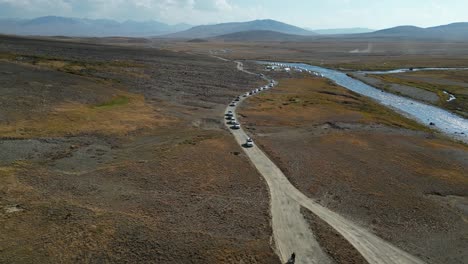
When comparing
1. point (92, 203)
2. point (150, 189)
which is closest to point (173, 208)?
point (150, 189)

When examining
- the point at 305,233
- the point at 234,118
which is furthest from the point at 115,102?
the point at 305,233

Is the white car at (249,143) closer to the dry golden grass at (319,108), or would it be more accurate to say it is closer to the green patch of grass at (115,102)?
the dry golden grass at (319,108)

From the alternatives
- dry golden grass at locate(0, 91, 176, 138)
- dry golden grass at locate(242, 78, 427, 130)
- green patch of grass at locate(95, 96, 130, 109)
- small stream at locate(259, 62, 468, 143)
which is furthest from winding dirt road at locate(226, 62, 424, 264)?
small stream at locate(259, 62, 468, 143)

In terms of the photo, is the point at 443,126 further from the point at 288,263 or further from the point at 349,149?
the point at 288,263

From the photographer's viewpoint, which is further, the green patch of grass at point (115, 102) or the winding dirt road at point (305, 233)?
the green patch of grass at point (115, 102)

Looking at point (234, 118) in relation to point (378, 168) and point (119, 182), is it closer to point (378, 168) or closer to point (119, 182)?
point (378, 168)

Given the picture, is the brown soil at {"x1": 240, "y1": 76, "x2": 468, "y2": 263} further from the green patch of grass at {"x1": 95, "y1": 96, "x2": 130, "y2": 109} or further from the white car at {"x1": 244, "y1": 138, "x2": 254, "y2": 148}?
the green patch of grass at {"x1": 95, "y1": 96, "x2": 130, "y2": 109}

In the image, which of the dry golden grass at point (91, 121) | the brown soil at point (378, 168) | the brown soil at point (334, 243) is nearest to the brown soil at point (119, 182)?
the dry golden grass at point (91, 121)
